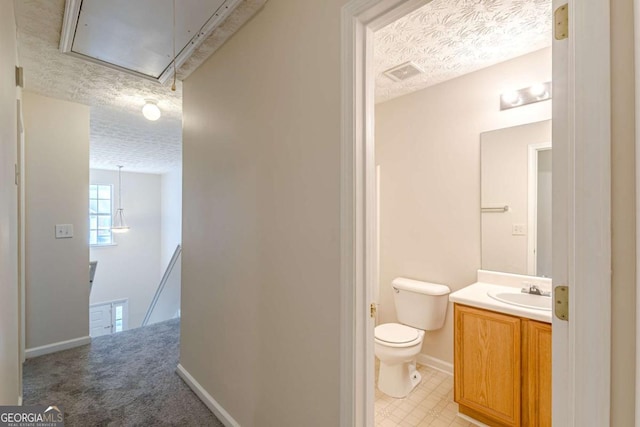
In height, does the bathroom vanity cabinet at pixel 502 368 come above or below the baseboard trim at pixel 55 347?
above

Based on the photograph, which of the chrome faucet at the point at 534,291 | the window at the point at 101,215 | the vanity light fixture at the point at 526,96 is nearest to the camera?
the chrome faucet at the point at 534,291

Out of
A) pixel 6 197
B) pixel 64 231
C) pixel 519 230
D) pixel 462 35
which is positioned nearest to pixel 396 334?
pixel 519 230

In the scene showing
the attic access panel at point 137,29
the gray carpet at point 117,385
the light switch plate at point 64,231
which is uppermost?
the attic access panel at point 137,29

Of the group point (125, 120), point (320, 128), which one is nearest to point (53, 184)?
point (125, 120)

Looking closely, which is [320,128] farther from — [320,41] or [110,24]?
[110,24]

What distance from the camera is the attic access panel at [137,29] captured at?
4.97ft

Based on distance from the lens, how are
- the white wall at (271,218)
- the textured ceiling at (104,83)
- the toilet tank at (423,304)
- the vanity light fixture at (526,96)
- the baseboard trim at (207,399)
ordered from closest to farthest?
the white wall at (271,218)
the textured ceiling at (104,83)
the baseboard trim at (207,399)
the vanity light fixture at (526,96)
the toilet tank at (423,304)

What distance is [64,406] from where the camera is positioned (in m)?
2.01

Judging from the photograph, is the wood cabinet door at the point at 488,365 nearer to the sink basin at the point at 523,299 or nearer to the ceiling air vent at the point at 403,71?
the sink basin at the point at 523,299

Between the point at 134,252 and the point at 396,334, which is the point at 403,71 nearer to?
the point at 396,334

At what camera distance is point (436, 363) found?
8.31 ft

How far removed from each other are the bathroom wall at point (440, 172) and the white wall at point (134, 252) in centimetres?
668

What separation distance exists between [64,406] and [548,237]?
355cm

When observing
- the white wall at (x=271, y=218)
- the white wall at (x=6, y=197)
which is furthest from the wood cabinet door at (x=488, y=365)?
the white wall at (x=6, y=197)
